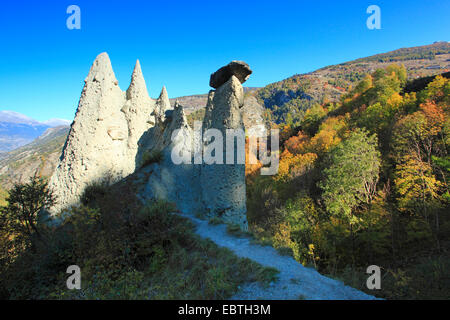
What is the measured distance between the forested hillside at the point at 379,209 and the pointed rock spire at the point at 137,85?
1037cm

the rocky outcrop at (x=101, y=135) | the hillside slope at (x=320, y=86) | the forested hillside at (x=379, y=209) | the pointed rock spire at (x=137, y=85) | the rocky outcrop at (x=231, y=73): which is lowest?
the forested hillside at (x=379, y=209)

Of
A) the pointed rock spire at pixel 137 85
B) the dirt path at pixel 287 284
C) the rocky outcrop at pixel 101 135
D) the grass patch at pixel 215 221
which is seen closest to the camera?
the dirt path at pixel 287 284

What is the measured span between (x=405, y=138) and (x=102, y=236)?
2494 cm

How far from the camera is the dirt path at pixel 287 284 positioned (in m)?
3.59

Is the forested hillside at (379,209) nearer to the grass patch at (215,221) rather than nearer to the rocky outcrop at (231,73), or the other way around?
the grass patch at (215,221)

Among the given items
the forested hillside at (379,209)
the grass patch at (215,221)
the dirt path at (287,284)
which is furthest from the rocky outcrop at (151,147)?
the forested hillside at (379,209)

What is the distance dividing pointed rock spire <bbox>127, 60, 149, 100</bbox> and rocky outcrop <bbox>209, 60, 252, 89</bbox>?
591cm

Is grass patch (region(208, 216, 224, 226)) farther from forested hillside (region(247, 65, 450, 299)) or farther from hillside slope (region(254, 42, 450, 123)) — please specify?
hillside slope (region(254, 42, 450, 123))

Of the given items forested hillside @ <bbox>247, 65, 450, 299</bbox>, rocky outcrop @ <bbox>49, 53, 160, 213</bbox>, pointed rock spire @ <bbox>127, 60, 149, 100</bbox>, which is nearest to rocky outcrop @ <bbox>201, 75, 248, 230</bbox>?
forested hillside @ <bbox>247, 65, 450, 299</bbox>

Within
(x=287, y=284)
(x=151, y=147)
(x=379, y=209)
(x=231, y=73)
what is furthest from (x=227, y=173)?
(x=379, y=209)

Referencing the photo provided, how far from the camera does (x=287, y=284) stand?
386 cm

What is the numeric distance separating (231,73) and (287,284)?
7.27 metres

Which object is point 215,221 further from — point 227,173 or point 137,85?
point 137,85

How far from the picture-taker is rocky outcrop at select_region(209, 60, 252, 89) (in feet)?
26.2
